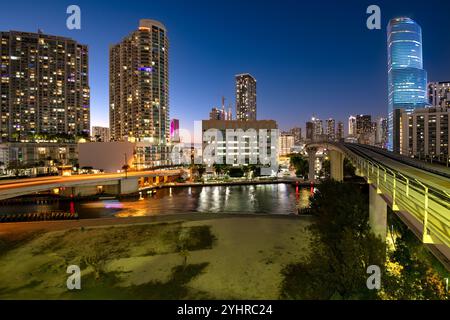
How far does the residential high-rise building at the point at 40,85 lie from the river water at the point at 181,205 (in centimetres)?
7831

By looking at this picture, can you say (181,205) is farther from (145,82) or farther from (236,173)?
(145,82)

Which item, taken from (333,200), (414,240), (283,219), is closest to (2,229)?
(283,219)

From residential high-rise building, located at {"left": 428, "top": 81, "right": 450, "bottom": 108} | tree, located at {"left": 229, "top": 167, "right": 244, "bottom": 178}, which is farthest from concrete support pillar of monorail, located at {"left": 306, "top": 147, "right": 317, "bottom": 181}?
residential high-rise building, located at {"left": 428, "top": 81, "right": 450, "bottom": 108}

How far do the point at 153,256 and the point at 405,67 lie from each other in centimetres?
20278

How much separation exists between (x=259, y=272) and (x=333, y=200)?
841 cm

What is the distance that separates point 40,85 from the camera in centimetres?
11200

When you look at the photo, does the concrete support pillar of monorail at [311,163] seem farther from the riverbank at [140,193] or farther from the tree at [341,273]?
the tree at [341,273]

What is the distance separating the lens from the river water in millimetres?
38531

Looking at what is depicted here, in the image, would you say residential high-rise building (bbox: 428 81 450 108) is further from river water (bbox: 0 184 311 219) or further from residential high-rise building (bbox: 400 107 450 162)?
river water (bbox: 0 184 311 219)

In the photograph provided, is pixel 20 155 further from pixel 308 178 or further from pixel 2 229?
pixel 308 178

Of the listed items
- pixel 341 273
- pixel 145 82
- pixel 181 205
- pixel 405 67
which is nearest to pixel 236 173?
pixel 181 205

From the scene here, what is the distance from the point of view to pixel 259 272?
14.6 meters

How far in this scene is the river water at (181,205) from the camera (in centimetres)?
3853
